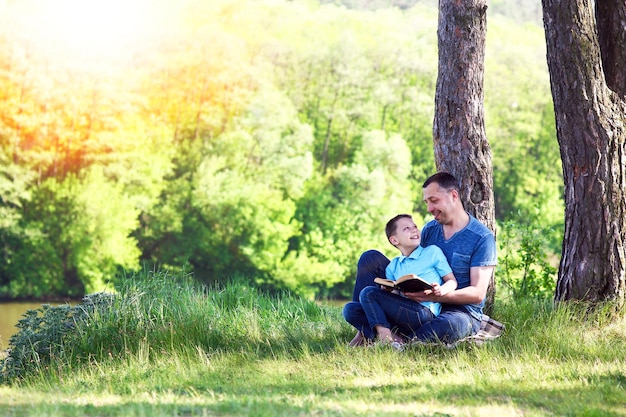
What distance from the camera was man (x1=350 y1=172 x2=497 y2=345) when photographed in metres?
4.88

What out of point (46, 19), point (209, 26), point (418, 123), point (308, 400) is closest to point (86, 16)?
point (46, 19)

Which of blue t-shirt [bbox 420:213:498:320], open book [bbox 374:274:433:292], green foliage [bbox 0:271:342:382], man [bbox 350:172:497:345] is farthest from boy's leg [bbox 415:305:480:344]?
green foliage [bbox 0:271:342:382]

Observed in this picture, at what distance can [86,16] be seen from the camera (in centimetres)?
2884

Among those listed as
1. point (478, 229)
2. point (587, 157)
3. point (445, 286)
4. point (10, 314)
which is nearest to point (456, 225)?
point (478, 229)

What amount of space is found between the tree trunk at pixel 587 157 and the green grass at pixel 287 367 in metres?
0.32

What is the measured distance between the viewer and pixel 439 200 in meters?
5.02

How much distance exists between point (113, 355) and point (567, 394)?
301 cm

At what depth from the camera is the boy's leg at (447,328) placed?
4875 millimetres

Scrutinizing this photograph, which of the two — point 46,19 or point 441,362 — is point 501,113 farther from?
point 441,362

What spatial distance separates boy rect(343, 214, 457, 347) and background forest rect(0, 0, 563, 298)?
857 inches

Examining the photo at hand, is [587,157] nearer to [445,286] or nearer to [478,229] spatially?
[478,229]

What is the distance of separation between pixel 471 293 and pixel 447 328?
251 mm

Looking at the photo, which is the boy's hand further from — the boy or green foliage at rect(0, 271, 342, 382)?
green foliage at rect(0, 271, 342, 382)

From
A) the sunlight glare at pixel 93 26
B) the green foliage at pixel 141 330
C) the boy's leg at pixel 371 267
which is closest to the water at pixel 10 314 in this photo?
the sunlight glare at pixel 93 26
